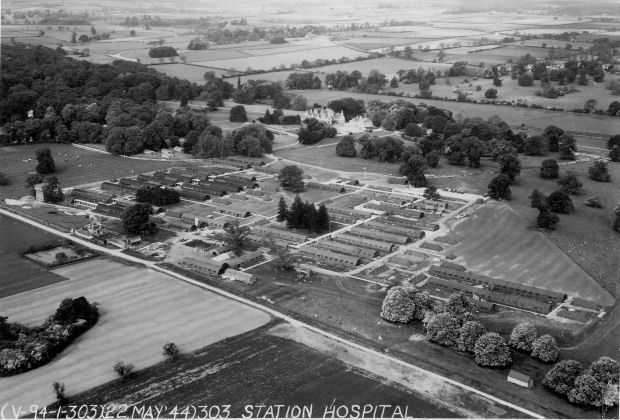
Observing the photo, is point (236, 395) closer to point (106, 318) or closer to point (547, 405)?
point (106, 318)

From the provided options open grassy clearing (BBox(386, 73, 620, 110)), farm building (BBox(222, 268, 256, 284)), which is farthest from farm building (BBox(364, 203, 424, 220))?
open grassy clearing (BBox(386, 73, 620, 110))

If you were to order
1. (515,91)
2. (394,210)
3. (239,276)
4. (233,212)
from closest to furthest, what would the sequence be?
(239,276), (233,212), (394,210), (515,91)

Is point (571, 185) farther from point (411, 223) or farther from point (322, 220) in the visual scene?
point (322, 220)

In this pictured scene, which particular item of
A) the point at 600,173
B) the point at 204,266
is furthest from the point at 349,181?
the point at 204,266

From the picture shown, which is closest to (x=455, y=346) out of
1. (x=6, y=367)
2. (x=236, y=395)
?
(x=236, y=395)

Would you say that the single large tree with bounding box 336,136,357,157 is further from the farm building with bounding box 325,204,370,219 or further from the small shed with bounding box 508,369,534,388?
the small shed with bounding box 508,369,534,388

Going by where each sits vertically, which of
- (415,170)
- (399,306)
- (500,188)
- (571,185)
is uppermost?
(415,170)

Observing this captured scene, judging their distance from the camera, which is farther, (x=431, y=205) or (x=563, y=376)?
(x=431, y=205)

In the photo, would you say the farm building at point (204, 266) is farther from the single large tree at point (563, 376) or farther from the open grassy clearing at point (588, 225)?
the open grassy clearing at point (588, 225)
